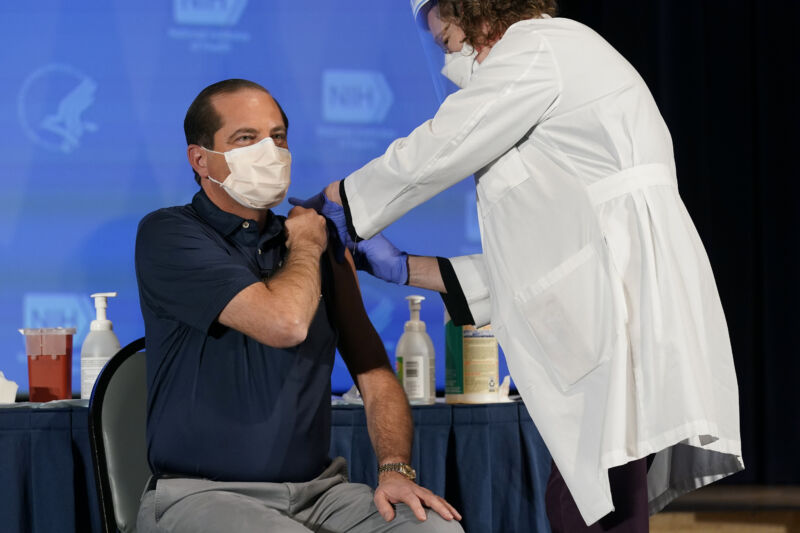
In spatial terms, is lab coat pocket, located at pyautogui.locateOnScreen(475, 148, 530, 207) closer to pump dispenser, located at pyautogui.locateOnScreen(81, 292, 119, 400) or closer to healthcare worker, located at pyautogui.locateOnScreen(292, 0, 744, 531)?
healthcare worker, located at pyautogui.locateOnScreen(292, 0, 744, 531)

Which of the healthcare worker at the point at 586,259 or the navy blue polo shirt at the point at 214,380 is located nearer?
→ the healthcare worker at the point at 586,259

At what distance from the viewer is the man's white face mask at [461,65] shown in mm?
1539

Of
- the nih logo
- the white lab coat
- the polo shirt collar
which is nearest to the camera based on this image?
the white lab coat

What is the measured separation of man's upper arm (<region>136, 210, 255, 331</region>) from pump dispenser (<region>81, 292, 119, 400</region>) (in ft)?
2.19

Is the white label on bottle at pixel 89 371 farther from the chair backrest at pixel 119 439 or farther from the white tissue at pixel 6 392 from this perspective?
the chair backrest at pixel 119 439

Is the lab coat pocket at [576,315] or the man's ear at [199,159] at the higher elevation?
the man's ear at [199,159]

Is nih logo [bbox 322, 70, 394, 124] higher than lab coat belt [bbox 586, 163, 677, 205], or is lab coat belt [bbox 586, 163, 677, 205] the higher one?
nih logo [bbox 322, 70, 394, 124]

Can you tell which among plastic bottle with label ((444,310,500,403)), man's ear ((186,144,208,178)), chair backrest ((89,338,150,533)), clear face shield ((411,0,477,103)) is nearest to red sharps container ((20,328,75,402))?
chair backrest ((89,338,150,533))

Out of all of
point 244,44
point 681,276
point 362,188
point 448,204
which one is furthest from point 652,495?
point 244,44

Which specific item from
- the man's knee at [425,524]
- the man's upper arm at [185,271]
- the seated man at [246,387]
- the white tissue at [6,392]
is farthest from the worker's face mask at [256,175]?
the white tissue at [6,392]

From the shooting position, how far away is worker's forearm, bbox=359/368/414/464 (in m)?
1.62

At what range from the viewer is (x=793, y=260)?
2914 mm

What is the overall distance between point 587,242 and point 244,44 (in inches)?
66.2

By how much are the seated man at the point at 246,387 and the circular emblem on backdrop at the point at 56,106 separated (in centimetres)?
113
